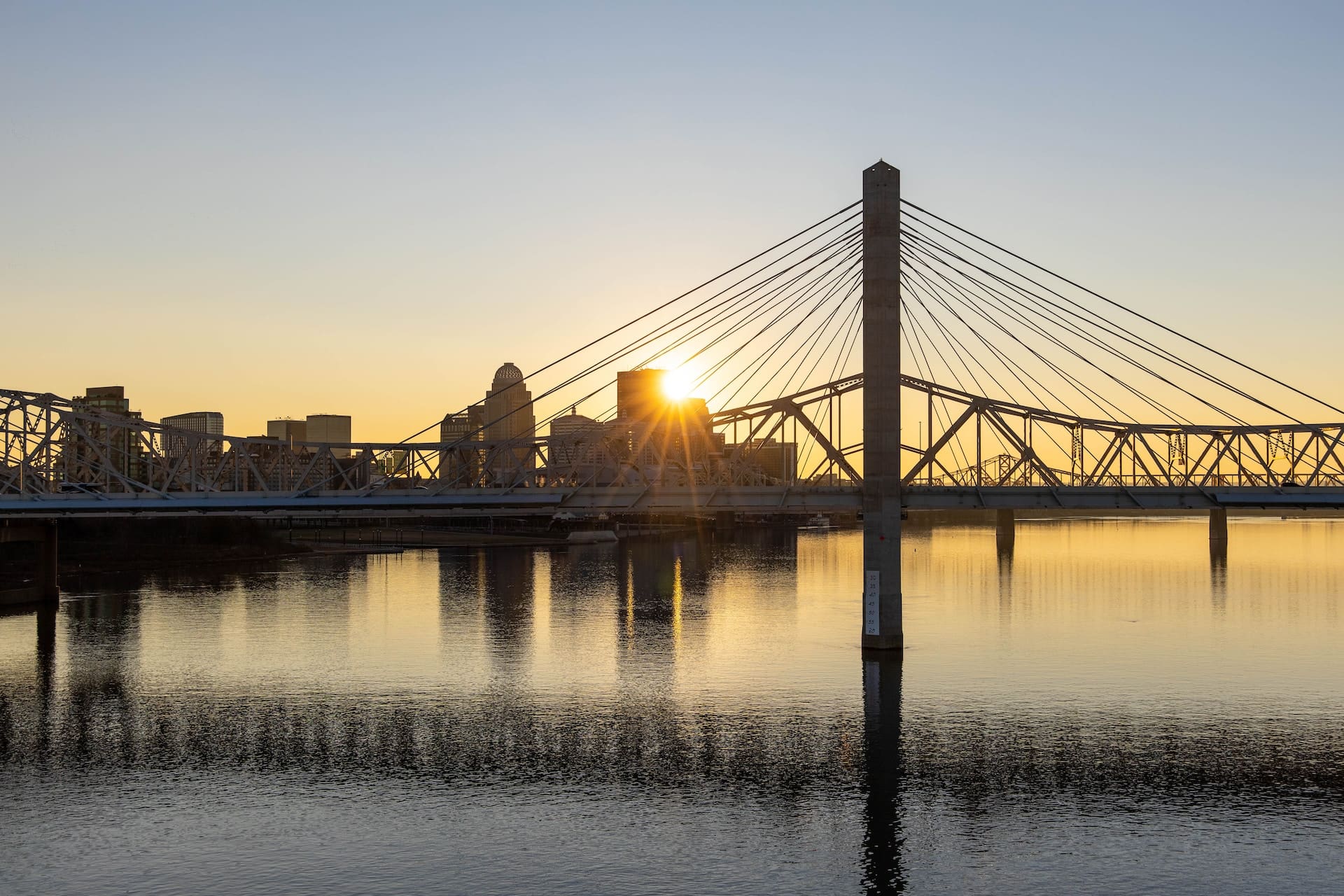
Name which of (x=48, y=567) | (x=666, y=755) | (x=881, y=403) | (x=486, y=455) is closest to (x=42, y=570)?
Result: (x=48, y=567)

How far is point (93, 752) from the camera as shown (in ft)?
182

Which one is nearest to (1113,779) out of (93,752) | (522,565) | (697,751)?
(697,751)

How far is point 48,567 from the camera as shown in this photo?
11406 centimetres

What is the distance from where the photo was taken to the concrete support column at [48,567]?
113625 millimetres

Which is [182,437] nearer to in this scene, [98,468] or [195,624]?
[98,468]

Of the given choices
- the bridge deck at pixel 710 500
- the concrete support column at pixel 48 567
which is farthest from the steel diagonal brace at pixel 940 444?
the concrete support column at pixel 48 567

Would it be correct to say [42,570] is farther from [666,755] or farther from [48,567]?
[666,755]

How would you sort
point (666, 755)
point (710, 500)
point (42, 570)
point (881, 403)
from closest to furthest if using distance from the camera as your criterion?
point (666, 755), point (881, 403), point (710, 500), point (42, 570)

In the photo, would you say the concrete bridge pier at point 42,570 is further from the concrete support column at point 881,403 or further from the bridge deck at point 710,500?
the concrete support column at point 881,403

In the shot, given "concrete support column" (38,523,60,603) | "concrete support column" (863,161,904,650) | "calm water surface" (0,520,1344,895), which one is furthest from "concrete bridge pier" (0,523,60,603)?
"concrete support column" (863,161,904,650)

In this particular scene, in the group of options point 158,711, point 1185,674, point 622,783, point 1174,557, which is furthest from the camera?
point 1174,557

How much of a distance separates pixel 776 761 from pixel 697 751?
382 cm

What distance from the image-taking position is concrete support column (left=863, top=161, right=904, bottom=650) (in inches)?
3130

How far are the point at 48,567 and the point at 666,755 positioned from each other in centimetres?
8105
